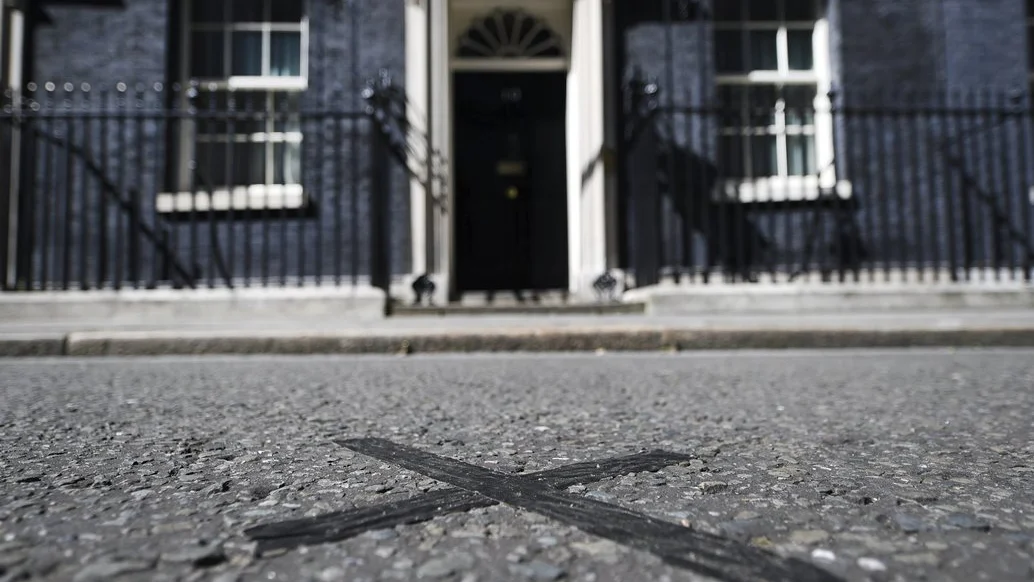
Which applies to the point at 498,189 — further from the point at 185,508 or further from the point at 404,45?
the point at 185,508

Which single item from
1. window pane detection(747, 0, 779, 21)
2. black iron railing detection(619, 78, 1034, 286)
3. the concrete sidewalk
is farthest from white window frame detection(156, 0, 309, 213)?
window pane detection(747, 0, 779, 21)

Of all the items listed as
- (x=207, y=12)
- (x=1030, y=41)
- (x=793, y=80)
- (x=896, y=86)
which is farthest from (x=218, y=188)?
(x=1030, y=41)

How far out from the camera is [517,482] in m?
1.74

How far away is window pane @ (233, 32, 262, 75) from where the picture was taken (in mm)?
8312

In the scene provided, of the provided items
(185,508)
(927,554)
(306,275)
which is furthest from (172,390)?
(306,275)

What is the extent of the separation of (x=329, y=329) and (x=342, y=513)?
388cm

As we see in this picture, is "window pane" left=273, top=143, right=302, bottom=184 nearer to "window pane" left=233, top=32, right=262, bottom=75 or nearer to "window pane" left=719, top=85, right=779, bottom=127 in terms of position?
"window pane" left=233, top=32, right=262, bottom=75

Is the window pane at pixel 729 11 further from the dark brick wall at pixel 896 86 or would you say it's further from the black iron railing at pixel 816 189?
the black iron railing at pixel 816 189

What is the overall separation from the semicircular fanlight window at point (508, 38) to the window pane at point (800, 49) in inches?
104

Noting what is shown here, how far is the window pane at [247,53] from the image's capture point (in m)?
8.31

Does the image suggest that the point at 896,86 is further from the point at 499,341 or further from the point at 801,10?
the point at 499,341

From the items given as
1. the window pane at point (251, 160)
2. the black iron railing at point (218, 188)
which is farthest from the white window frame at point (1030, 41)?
the window pane at point (251, 160)

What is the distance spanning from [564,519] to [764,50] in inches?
329

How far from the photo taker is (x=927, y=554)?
128 cm
